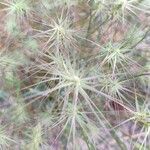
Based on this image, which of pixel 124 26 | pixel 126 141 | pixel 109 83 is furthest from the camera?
pixel 126 141

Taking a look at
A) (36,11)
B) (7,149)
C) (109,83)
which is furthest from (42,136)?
(36,11)

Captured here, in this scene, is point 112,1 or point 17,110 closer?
point 112,1

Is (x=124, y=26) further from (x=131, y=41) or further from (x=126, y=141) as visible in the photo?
(x=126, y=141)

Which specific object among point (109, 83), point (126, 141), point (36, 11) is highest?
point (36, 11)

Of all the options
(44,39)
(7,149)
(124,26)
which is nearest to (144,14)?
(124,26)

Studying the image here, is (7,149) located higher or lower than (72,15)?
lower

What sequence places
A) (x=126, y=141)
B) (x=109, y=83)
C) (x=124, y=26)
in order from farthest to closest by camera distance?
(x=126, y=141) → (x=124, y=26) → (x=109, y=83)

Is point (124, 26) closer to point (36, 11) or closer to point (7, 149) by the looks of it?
point (36, 11)
